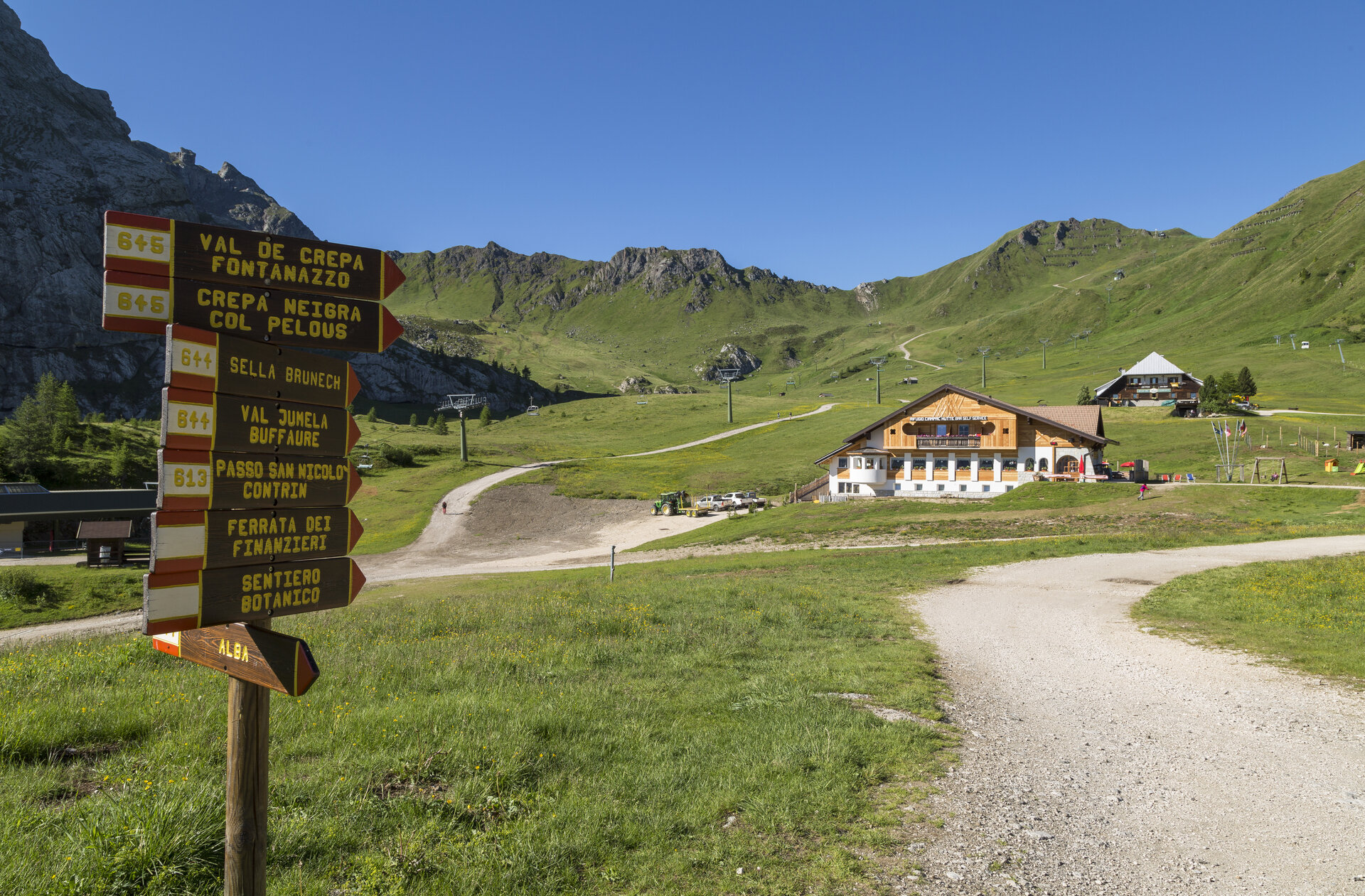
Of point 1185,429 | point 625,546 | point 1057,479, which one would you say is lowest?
point 625,546

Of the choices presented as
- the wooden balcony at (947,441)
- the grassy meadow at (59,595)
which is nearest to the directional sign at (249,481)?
the grassy meadow at (59,595)

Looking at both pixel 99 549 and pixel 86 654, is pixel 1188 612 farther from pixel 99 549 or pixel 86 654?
pixel 99 549

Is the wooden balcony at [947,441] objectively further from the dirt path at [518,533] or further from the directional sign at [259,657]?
the directional sign at [259,657]

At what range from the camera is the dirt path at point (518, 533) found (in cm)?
5156

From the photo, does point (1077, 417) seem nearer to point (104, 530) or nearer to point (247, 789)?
point (247, 789)

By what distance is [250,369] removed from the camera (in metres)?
5.12

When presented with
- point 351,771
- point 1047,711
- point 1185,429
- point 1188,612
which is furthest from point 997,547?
point 1185,429

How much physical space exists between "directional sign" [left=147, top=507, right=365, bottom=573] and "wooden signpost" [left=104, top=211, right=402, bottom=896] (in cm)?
1

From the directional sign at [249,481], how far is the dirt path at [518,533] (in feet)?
142

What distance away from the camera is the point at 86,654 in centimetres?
1284

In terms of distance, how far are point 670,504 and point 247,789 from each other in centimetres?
7050

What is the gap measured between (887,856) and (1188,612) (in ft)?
60.6

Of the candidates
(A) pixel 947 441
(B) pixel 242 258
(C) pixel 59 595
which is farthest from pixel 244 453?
(A) pixel 947 441

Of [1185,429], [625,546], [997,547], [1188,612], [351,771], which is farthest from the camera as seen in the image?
[1185,429]
